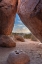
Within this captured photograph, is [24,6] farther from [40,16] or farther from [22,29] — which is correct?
[22,29]

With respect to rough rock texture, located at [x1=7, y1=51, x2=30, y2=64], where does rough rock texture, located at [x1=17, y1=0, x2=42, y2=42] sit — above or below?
above

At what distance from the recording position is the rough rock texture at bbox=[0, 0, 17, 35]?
11.3 feet

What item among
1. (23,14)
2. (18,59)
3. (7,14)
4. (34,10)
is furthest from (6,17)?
(18,59)

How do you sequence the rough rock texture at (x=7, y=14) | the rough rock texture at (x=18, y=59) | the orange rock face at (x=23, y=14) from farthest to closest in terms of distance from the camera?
the rough rock texture at (x=7, y=14) → the orange rock face at (x=23, y=14) → the rough rock texture at (x=18, y=59)

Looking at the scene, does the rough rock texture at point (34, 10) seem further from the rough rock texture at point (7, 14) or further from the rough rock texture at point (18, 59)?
the rough rock texture at point (7, 14)

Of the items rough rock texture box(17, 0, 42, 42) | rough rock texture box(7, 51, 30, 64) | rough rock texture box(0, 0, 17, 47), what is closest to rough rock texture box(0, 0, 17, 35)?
rough rock texture box(0, 0, 17, 47)

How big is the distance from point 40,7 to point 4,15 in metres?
1.42

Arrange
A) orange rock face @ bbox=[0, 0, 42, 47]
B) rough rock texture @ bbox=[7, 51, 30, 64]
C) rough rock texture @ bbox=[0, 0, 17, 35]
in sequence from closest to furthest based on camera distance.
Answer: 1. rough rock texture @ bbox=[7, 51, 30, 64]
2. orange rock face @ bbox=[0, 0, 42, 47]
3. rough rock texture @ bbox=[0, 0, 17, 35]

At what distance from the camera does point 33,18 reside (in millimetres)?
2529

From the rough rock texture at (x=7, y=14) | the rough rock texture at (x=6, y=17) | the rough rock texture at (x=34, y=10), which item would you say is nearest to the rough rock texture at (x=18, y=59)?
the rough rock texture at (x=34, y=10)

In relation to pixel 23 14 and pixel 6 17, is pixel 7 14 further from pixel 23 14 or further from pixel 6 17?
pixel 23 14

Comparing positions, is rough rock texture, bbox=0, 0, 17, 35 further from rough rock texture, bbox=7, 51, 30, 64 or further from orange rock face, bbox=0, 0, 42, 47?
rough rock texture, bbox=7, 51, 30, 64

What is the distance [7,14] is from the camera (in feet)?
11.6

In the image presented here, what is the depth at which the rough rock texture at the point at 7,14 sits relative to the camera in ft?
11.3
